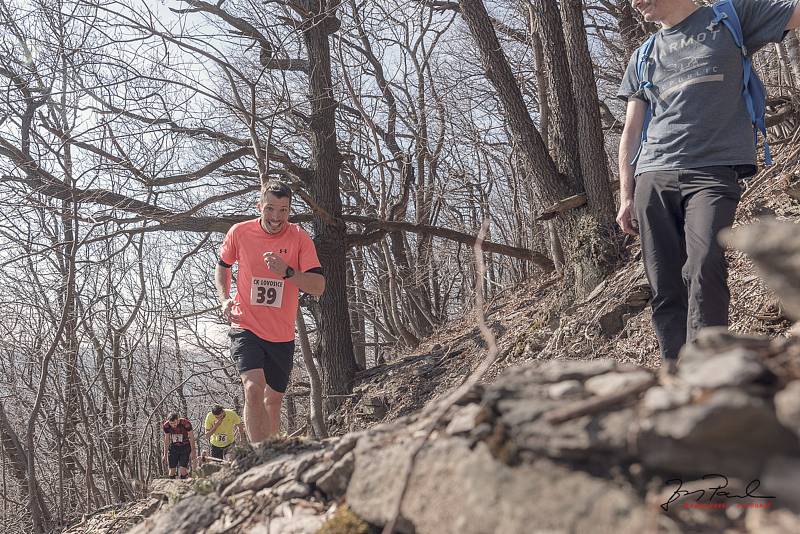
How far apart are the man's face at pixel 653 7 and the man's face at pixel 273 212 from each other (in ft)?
8.40

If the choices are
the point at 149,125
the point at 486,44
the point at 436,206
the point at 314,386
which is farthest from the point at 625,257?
the point at 436,206

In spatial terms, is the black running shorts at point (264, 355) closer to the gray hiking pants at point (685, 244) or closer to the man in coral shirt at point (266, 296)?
the man in coral shirt at point (266, 296)

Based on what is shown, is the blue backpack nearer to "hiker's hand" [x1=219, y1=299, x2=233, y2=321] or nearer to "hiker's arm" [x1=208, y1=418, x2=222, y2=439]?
"hiker's hand" [x1=219, y1=299, x2=233, y2=321]

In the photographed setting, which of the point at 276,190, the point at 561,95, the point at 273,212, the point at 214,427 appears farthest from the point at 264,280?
the point at 214,427

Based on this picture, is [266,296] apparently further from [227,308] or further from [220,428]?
[220,428]

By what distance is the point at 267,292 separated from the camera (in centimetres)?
421

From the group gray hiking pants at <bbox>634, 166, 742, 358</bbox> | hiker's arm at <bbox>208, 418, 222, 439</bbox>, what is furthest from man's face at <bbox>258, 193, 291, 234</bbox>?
hiker's arm at <bbox>208, 418, 222, 439</bbox>

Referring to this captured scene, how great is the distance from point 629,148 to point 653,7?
2.13ft

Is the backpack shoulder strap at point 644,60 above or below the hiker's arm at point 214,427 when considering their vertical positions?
above

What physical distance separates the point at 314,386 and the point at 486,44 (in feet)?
14.7

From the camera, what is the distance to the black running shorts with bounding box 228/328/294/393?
4090 mm

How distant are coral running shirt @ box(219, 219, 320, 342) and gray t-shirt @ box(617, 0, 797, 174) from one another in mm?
2560

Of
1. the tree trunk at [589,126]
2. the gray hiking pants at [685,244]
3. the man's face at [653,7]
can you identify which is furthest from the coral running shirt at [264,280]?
the tree trunk at [589,126]

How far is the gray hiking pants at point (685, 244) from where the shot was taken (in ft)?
7.98
